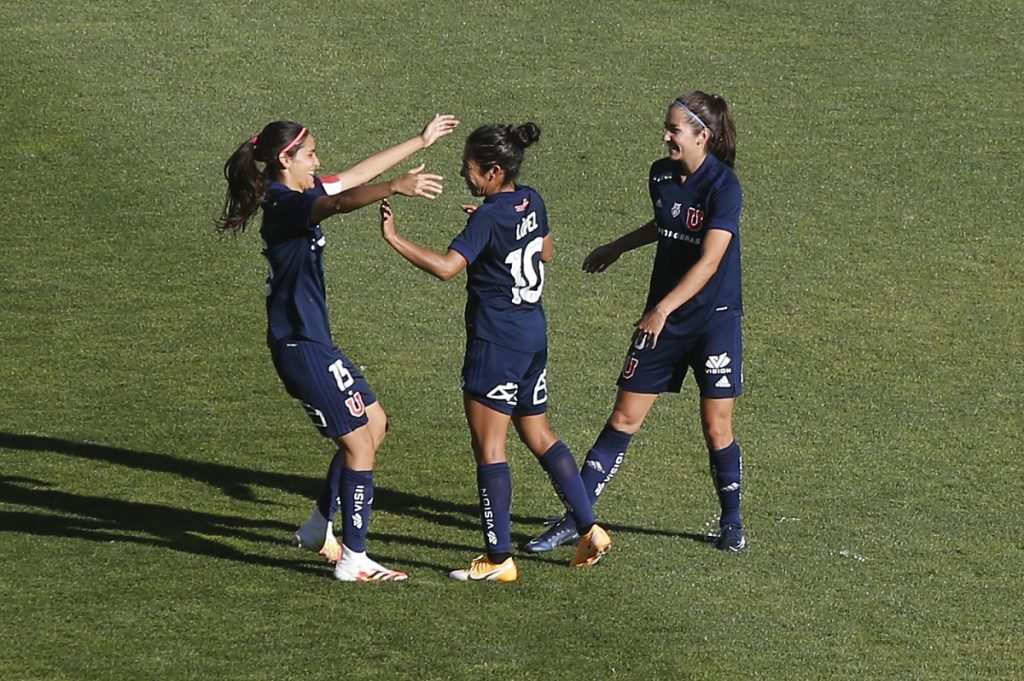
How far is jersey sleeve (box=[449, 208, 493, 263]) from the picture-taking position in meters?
7.91

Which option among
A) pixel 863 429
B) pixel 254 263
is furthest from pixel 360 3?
pixel 863 429

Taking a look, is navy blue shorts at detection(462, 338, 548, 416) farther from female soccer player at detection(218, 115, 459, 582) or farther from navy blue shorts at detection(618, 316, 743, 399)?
navy blue shorts at detection(618, 316, 743, 399)

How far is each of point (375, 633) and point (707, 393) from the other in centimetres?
211

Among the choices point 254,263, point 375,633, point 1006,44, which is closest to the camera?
point 375,633

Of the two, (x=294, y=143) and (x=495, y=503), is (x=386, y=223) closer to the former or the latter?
(x=294, y=143)

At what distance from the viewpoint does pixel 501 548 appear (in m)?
8.30

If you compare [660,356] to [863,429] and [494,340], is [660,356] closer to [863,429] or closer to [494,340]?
[494,340]

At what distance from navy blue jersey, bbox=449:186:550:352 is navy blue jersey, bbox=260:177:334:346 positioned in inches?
27.2

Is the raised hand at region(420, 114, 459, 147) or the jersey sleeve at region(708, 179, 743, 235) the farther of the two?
the raised hand at region(420, 114, 459, 147)

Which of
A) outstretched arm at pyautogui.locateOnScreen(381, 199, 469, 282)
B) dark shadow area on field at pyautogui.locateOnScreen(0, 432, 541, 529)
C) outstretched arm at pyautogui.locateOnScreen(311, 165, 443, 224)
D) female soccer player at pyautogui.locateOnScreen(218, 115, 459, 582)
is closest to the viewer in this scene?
outstretched arm at pyautogui.locateOnScreen(311, 165, 443, 224)

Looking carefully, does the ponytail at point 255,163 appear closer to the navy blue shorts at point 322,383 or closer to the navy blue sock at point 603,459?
the navy blue shorts at point 322,383

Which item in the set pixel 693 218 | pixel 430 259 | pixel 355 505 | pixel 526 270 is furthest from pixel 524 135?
pixel 355 505

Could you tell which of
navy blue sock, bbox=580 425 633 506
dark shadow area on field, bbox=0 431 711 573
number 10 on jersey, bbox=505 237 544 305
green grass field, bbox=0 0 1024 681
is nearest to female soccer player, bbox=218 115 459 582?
green grass field, bbox=0 0 1024 681

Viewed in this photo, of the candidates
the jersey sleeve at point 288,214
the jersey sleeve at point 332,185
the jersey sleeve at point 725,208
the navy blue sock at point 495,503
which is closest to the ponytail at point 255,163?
the jersey sleeve at point 288,214
